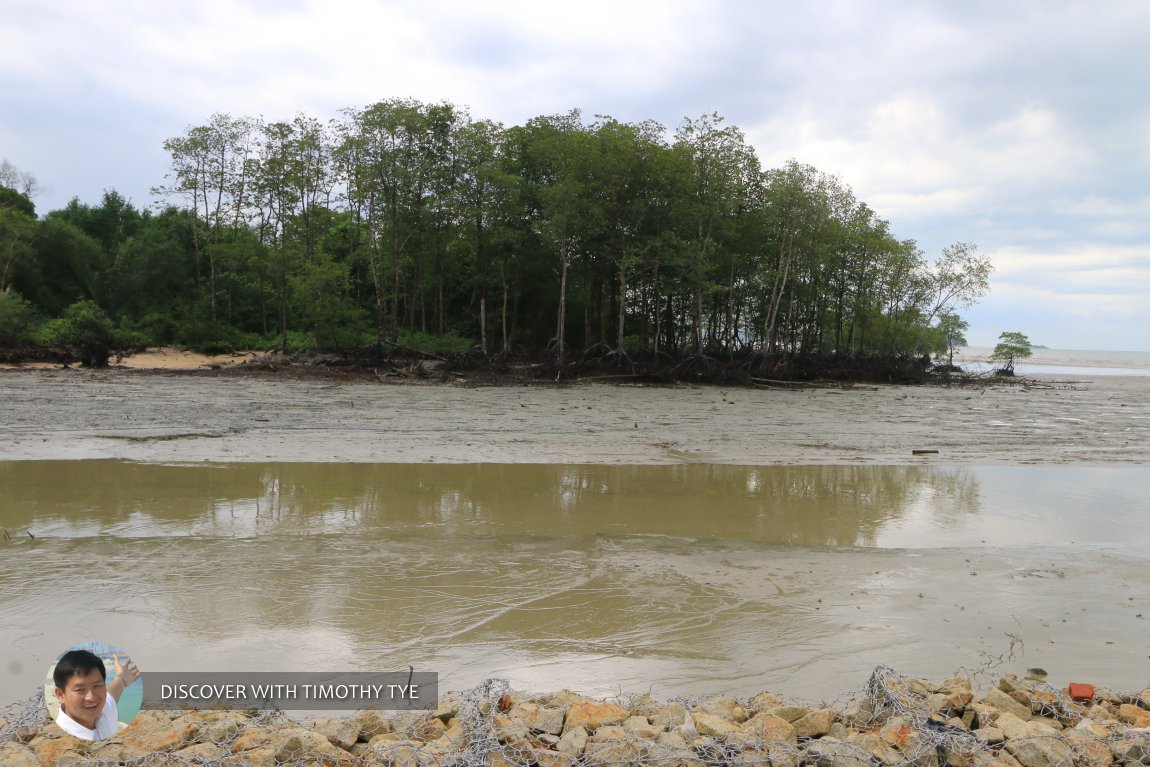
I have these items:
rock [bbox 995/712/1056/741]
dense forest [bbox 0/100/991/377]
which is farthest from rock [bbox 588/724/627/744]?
dense forest [bbox 0/100/991/377]

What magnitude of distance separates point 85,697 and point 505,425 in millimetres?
11043

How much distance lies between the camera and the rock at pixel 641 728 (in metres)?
2.99

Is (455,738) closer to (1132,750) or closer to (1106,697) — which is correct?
(1132,750)

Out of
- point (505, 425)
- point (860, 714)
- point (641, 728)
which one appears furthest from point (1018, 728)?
point (505, 425)

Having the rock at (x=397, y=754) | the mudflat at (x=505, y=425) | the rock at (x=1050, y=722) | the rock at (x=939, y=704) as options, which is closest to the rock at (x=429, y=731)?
the rock at (x=397, y=754)

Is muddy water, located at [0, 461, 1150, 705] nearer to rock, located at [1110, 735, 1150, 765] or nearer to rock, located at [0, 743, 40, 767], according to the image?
rock, located at [0, 743, 40, 767]

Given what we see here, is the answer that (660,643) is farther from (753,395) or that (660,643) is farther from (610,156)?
(610,156)

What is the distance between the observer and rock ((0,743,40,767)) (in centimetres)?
272

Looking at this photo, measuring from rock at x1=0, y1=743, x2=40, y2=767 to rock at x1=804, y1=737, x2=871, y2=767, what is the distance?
2976 mm

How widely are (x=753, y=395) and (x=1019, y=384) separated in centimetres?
2006

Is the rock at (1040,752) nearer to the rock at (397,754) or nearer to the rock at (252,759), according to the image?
the rock at (397,754)

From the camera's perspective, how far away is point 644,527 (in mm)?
6766

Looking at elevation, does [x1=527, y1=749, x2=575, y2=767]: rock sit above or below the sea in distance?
below

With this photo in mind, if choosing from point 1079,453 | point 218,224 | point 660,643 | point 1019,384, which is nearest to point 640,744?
point 660,643
